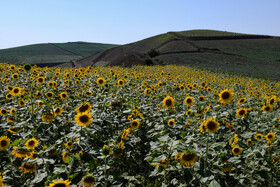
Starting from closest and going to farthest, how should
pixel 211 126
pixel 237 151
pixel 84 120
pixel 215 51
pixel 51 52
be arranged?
pixel 211 126
pixel 84 120
pixel 237 151
pixel 215 51
pixel 51 52

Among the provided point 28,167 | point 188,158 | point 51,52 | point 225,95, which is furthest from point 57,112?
point 51,52

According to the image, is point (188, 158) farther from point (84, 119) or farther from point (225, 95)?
point (225, 95)

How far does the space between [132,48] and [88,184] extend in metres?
75.4

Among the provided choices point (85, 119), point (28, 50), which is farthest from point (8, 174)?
point (28, 50)

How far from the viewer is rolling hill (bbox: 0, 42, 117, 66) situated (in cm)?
8044

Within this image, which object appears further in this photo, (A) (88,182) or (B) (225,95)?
(B) (225,95)

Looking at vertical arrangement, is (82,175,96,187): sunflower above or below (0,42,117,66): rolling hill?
below

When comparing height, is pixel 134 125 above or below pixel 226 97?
below

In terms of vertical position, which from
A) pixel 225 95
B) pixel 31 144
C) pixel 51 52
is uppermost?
pixel 51 52

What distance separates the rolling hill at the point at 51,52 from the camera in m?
80.4

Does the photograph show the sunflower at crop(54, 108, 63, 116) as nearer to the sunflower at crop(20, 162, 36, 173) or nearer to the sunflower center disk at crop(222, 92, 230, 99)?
the sunflower at crop(20, 162, 36, 173)

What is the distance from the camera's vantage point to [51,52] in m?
99.9

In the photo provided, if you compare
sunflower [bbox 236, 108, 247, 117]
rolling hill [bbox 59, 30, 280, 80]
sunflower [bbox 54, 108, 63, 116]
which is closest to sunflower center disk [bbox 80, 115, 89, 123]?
sunflower [bbox 54, 108, 63, 116]

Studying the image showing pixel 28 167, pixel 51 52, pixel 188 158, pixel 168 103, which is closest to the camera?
pixel 188 158
